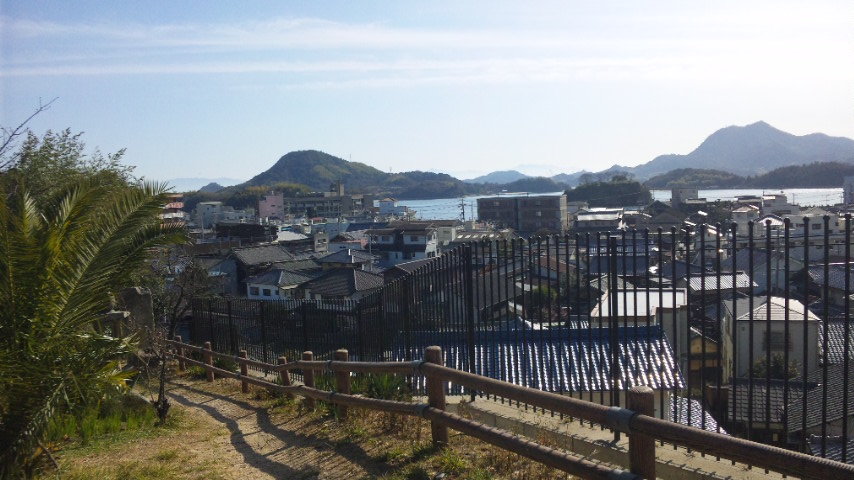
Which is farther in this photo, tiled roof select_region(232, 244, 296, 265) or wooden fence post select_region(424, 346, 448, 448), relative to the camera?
tiled roof select_region(232, 244, 296, 265)

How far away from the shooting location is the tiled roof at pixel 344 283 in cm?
3016

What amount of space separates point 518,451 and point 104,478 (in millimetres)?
3603

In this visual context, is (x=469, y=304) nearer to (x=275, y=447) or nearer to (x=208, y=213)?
(x=275, y=447)

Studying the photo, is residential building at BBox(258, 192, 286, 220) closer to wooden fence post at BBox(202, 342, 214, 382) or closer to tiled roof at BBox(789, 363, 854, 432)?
wooden fence post at BBox(202, 342, 214, 382)

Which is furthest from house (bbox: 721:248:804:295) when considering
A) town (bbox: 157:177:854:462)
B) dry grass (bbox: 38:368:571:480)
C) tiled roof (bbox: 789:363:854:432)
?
dry grass (bbox: 38:368:571:480)

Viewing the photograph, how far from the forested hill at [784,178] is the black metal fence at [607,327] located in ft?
198

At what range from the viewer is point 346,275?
31594 millimetres

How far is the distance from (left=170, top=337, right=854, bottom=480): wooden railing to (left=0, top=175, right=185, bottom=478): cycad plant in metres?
2.33

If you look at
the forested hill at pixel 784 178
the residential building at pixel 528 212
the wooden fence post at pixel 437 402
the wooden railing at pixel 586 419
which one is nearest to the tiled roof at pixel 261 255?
the residential building at pixel 528 212

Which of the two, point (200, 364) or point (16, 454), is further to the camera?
point (200, 364)

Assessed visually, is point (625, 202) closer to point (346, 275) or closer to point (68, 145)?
point (346, 275)

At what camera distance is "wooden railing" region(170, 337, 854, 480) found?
3.08m

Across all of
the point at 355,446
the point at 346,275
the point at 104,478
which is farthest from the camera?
the point at 346,275

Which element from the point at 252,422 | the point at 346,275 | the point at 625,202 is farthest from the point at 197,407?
the point at 625,202
